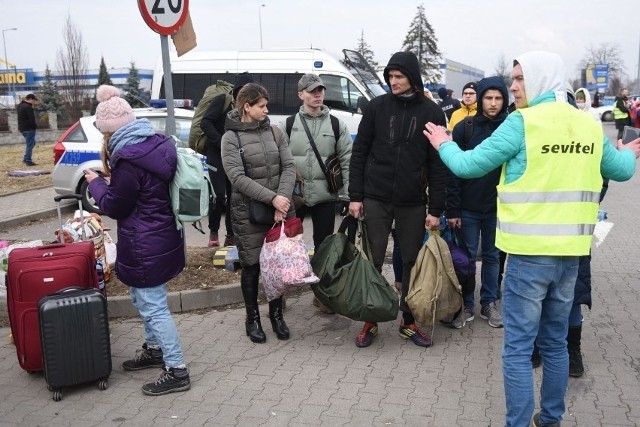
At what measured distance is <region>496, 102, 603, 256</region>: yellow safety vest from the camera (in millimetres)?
2881

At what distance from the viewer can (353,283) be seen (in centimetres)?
441

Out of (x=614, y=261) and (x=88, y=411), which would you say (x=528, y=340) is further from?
(x=614, y=261)

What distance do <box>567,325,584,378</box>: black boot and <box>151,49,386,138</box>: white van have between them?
658cm

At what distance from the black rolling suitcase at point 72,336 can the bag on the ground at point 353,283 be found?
1.52m

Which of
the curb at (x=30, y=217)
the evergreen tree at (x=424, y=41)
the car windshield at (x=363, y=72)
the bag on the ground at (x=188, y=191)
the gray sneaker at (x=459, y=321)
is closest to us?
the bag on the ground at (x=188, y=191)

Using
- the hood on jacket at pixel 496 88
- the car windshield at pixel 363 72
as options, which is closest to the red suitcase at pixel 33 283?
the hood on jacket at pixel 496 88

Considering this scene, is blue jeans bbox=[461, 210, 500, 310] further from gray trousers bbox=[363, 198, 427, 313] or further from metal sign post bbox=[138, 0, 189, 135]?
metal sign post bbox=[138, 0, 189, 135]

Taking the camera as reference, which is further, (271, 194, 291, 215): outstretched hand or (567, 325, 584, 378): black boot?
(271, 194, 291, 215): outstretched hand

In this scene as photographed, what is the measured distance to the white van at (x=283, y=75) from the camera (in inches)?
425

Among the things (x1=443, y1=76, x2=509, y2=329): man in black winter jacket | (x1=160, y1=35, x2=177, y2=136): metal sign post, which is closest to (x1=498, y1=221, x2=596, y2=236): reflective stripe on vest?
(x1=443, y1=76, x2=509, y2=329): man in black winter jacket

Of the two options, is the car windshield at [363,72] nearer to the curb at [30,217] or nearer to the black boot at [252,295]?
the curb at [30,217]

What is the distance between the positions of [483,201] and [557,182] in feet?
6.16

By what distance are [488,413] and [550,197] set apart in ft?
4.55

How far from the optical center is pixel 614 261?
6.75 meters
